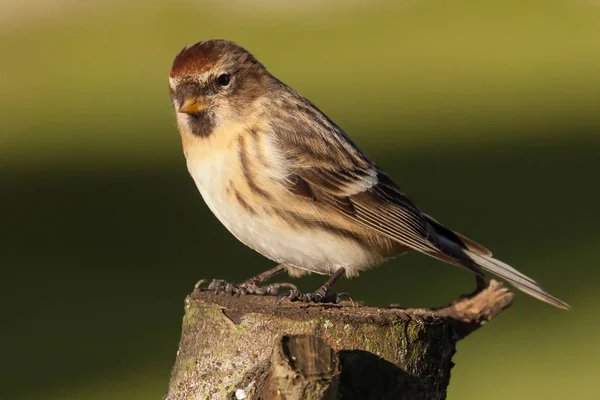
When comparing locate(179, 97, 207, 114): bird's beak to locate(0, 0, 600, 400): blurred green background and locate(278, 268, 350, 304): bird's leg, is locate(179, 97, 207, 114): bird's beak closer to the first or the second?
locate(278, 268, 350, 304): bird's leg

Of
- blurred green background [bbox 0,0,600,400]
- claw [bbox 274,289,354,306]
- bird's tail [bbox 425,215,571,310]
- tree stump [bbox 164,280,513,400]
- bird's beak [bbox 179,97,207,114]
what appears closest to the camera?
tree stump [bbox 164,280,513,400]

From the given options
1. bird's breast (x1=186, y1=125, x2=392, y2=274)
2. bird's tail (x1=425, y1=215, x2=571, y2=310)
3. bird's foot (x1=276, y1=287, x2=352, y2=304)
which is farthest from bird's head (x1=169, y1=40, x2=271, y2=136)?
bird's tail (x1=425, y1=215, x2=571, y2=310)

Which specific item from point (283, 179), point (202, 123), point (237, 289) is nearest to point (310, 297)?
point (237, 289)

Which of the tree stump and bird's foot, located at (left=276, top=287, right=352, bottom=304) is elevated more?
bird's foot, located at (left=276, top=287, right=352, bottom=304)

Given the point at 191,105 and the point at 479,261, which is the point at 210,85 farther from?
the point at 479,261

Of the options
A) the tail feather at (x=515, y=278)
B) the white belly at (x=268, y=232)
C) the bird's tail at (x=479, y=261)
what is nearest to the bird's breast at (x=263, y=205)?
the white belly at (x=268, y=232)

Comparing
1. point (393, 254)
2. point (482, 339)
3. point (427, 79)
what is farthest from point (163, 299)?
point (427, 79)

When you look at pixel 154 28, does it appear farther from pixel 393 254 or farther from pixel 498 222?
pixel 393 254
